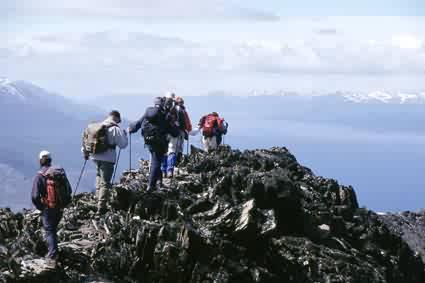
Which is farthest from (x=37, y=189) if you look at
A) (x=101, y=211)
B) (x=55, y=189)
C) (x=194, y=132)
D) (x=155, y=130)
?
(x=194, y=132)

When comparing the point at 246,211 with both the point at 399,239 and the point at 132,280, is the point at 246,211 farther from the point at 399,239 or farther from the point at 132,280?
the point at 399,239

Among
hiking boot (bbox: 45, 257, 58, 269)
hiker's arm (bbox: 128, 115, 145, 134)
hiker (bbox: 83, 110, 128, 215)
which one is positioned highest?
hiker's arm (bbox: 128, 115, 145, 134)

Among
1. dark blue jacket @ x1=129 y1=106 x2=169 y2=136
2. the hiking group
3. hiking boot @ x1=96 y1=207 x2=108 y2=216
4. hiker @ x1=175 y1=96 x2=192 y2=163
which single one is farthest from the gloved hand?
hiking boot @ x1=96 y1=207 x2=108 y2=216

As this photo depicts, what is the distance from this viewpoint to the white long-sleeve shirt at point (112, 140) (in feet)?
91.0

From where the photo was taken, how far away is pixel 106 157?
28.1 meters

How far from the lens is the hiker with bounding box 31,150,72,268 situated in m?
23.0

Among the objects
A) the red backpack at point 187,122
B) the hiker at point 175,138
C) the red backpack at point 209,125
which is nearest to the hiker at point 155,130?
the hiker at point 175,138

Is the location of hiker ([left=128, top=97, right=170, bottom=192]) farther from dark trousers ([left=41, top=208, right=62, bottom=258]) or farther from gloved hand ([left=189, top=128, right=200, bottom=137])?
gloved hand ([left=189, top=128, right=200, bottom=137])

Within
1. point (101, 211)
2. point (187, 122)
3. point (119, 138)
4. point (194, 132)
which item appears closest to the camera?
point (119, 138)

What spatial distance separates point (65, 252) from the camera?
960 inches

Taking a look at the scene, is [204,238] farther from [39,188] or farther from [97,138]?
[39,188]

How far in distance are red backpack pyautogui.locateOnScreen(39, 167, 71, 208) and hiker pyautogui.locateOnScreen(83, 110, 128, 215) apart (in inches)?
184

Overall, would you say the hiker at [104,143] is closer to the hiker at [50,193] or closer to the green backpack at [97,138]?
the green backpack at [97,138]

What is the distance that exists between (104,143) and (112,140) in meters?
0.27
